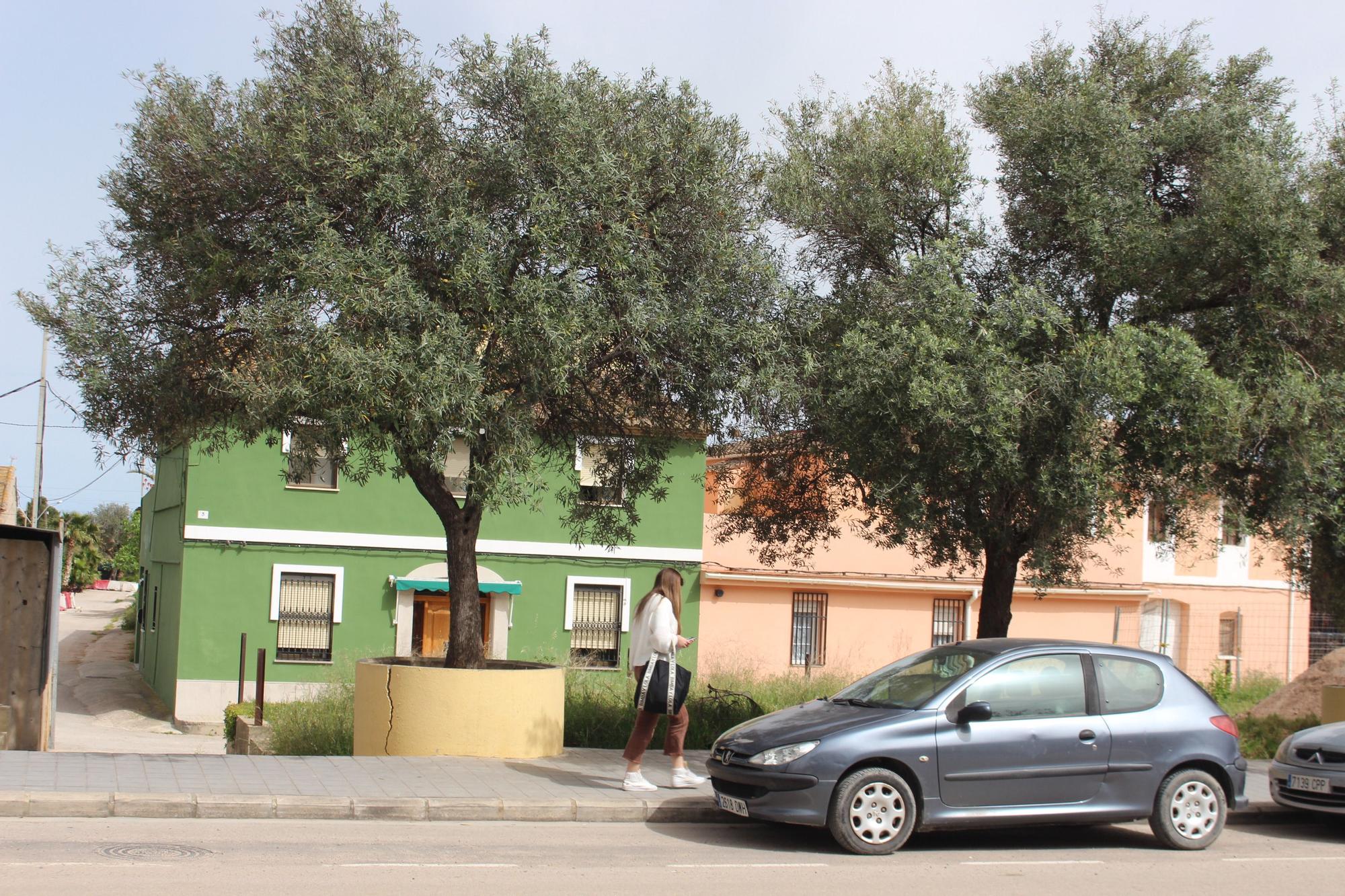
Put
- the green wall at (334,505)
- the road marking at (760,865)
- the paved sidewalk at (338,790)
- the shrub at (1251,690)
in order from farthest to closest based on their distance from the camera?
the shrub at (1251,690) < the green wall at (334,505) < the paved sidewalk at (338,790) < the road marking at (760,865)

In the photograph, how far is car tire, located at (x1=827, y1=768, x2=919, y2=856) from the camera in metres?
8.62

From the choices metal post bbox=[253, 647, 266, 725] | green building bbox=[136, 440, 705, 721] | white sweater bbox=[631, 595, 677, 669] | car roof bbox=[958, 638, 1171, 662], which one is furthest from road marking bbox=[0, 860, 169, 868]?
green building bbox=[136, 440, 705, 721]

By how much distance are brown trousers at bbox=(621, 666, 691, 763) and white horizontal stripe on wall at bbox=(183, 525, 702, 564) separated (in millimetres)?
13571

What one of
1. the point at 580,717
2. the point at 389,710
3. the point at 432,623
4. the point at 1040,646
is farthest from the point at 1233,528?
the point at 432,623

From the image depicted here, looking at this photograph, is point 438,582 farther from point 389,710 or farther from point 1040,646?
point 1040,646

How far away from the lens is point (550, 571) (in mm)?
26469

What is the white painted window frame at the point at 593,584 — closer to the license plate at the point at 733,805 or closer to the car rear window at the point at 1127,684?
the license plate at the point at 733,805

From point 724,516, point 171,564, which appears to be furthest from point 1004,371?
point 171,564

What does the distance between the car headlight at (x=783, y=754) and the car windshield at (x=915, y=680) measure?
2.79 ft

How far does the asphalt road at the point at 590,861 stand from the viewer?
23.9ft

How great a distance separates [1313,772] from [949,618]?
Result: 62.3 feet

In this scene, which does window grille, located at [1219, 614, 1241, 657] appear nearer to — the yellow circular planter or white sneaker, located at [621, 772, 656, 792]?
the yellow circular planter

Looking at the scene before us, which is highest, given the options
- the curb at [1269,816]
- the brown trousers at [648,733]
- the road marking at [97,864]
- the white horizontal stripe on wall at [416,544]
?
the white horizontal stripe on wall at [416,544]

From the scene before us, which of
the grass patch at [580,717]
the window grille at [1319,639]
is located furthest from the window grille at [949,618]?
the grass patch at [580,717]
